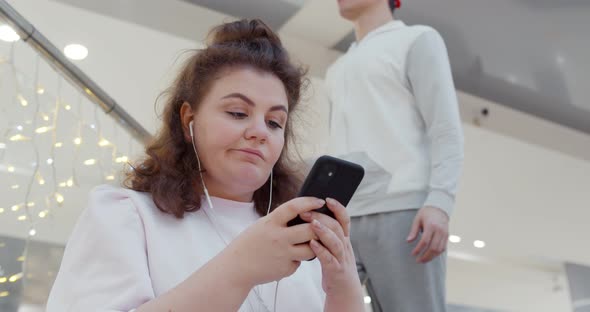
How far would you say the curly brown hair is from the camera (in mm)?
938

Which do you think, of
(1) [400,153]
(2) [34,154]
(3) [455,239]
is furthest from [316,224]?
(3) [455,239]

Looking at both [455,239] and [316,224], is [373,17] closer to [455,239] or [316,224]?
[316,224]

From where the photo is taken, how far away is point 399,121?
5.36ft

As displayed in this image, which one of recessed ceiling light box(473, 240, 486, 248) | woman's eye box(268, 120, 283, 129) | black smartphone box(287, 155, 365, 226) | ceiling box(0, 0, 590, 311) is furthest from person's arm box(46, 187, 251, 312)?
recessed ceiling light box(473, 240, 486, 248)

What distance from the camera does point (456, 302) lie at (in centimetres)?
716

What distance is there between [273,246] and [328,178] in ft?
0.33

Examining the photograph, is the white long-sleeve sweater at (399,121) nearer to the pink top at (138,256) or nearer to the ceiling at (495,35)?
the pink top at (138,256)

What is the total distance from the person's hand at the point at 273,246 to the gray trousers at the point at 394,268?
73cm

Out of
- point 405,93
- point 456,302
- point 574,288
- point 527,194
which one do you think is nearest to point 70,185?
point 405,93

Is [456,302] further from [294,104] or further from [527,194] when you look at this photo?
[294,104]

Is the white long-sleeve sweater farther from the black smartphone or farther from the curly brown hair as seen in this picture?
the black smartphone

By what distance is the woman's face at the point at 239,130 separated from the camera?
0.91 meters

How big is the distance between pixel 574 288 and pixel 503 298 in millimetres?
1344

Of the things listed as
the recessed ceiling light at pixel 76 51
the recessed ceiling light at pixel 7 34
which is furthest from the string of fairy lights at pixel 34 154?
the recessed ceiling light at pixel 76 51
